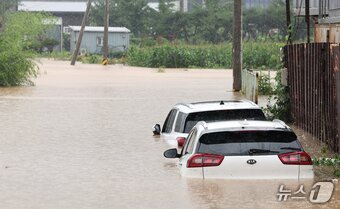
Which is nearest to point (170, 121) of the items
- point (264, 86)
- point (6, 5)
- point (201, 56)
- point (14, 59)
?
point (264, 86)

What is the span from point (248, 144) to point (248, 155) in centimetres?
15

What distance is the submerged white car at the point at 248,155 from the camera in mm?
13750

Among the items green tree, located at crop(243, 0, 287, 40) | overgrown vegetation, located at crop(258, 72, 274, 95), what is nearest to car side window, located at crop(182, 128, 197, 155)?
overgrown vegetation, located at crop(258, 72, 274, 95)

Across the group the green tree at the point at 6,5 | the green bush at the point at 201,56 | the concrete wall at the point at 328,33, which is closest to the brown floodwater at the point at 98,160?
the concrete wall at the point at 328,33

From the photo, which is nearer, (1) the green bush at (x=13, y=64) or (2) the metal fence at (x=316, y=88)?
(2) the metal fence at (x=316, y=88)

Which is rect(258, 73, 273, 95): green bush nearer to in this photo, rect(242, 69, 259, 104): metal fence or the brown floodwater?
rect(242, 69, 259, 104): metal fence

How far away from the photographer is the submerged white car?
541 inches

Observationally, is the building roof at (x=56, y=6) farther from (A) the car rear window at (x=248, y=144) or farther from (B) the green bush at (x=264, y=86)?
(A) the car rear window at (x=248, y=144)

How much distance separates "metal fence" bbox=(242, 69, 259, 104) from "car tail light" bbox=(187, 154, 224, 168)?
21957 millimetres

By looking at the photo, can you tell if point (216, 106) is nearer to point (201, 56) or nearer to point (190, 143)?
point (190, 143)

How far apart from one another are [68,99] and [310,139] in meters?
21.6

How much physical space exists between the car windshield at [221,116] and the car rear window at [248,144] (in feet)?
13.2

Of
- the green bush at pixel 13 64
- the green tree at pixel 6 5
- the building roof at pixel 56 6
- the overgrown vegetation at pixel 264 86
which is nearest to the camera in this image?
the overgrown vegetation at pixel 264 86

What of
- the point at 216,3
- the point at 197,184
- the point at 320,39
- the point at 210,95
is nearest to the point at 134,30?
the point at 216,3
